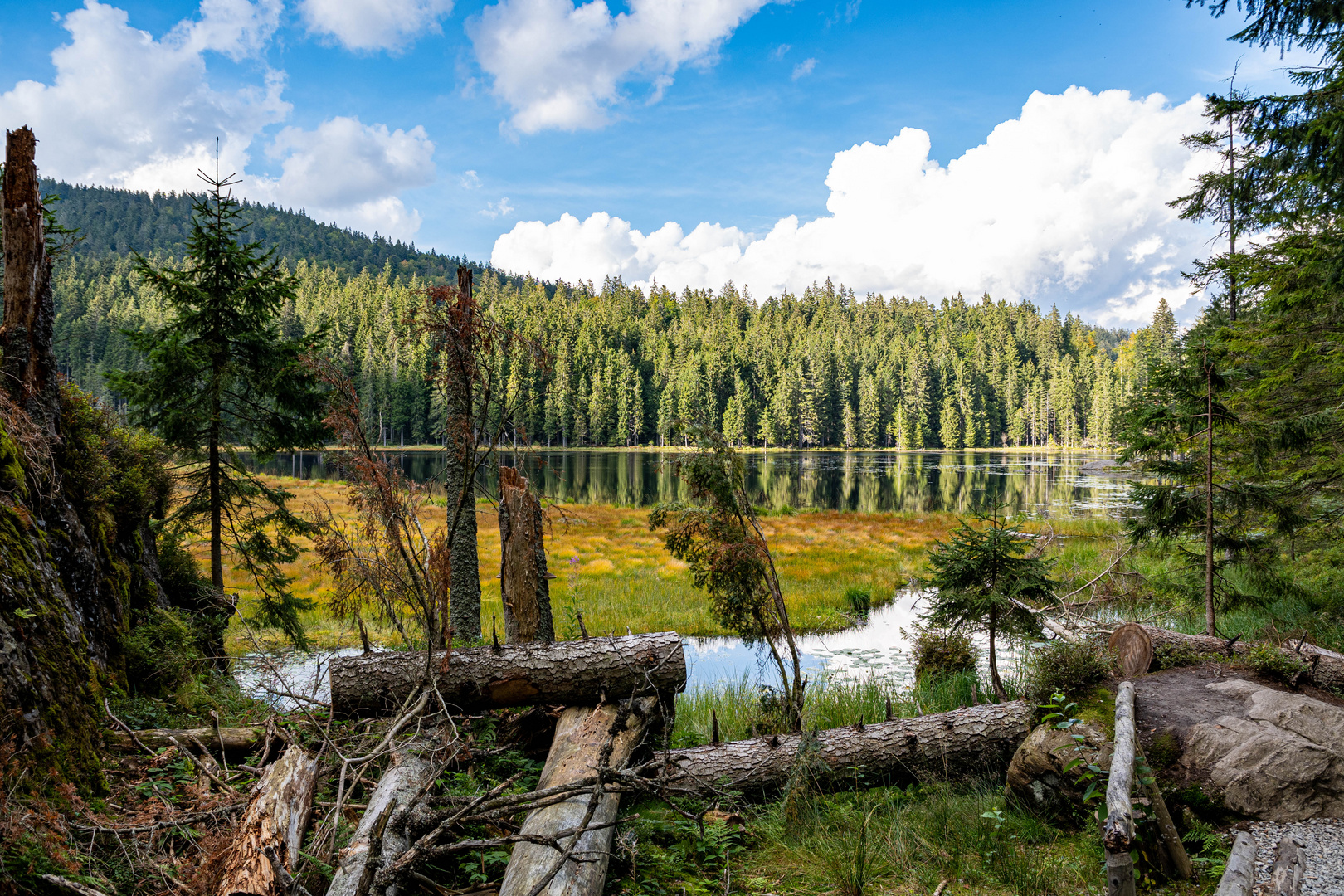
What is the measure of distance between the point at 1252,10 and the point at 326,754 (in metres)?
11.8

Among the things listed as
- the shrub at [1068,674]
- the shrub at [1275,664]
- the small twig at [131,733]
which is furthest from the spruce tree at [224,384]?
the shrub at [1275,664]

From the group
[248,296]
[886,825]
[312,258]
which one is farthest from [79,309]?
[886,825]

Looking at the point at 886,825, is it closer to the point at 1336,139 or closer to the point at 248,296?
the point at 1336,139

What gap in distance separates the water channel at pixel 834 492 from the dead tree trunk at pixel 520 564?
1.55 ft

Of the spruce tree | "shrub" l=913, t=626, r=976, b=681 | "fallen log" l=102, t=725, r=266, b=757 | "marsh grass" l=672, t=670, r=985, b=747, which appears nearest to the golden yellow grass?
the spruce tree

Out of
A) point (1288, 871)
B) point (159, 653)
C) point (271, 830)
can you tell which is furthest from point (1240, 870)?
point (159, 653)

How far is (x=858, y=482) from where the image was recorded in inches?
1907

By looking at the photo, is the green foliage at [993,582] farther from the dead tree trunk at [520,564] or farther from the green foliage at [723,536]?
the dead tree trunk at [520,564]

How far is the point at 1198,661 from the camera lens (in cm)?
686

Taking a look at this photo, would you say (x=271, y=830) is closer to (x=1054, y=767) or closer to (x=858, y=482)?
(x=1054, y=767)

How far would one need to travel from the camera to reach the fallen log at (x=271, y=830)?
Result: 10.0 ft

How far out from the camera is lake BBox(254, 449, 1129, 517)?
108ft

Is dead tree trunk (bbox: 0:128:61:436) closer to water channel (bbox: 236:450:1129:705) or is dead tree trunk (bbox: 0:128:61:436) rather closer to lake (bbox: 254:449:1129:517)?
water channel (bbox: 236:450:1129:705)

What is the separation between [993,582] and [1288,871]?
3.55 metres
